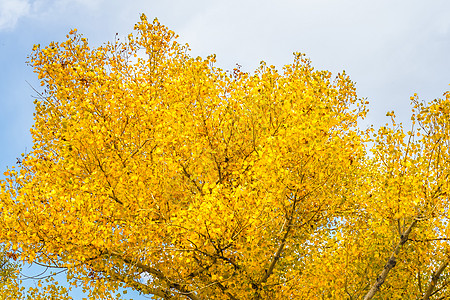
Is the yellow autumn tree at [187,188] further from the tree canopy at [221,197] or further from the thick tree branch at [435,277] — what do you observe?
the thick tree branch at [435,277]

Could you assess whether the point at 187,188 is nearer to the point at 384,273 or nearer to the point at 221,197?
the point at 221,197

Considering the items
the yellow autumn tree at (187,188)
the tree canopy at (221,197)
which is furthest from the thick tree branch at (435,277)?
the yellow autumn tree at (187,188)

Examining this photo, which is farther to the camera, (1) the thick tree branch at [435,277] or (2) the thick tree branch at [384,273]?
(1) the thick tree branch at [435,277]

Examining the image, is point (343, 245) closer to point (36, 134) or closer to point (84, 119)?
point (84, 119)

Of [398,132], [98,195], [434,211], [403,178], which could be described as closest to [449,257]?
[434,211]

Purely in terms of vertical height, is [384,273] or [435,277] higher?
[435,277]

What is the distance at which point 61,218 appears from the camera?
1041 cm

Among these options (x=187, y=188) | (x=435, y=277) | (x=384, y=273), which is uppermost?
(x=187, y=188)

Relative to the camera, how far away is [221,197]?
9.77 meters

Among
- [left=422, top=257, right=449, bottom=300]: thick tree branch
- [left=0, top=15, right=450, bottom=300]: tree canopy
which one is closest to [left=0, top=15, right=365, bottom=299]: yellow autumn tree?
[left=0, top=15, right=450, bottom=300]: tree canopy

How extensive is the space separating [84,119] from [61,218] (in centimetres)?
335

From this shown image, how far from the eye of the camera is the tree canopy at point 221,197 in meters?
10.4

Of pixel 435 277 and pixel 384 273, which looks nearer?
pixel 384 273

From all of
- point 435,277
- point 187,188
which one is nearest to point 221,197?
point 187,188
